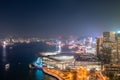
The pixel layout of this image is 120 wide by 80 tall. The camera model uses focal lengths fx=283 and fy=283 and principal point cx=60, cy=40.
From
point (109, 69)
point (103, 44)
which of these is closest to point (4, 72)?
point (109, 69)

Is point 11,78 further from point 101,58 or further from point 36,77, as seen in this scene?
point 101,58

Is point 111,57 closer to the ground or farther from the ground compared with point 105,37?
closer to the ground

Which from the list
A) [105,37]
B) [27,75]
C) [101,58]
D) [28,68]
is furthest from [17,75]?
[105,37]

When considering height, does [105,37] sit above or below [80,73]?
above

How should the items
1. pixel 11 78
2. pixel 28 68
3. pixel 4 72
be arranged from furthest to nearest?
pixel 28 68
pixel 4 72
pixel 11 78

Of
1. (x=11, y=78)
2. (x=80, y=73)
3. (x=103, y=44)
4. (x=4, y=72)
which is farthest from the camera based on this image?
(x=103, y=44)

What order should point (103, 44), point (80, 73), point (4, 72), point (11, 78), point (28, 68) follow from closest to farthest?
point (80, 73)
point (11, 78)
point (4, 72)
point (28, 68)
point (103, 44)

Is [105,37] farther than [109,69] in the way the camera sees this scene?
Yes

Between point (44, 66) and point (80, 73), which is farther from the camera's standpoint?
point (44, 66)

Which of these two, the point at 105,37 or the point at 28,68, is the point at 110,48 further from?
the point at 28,68
